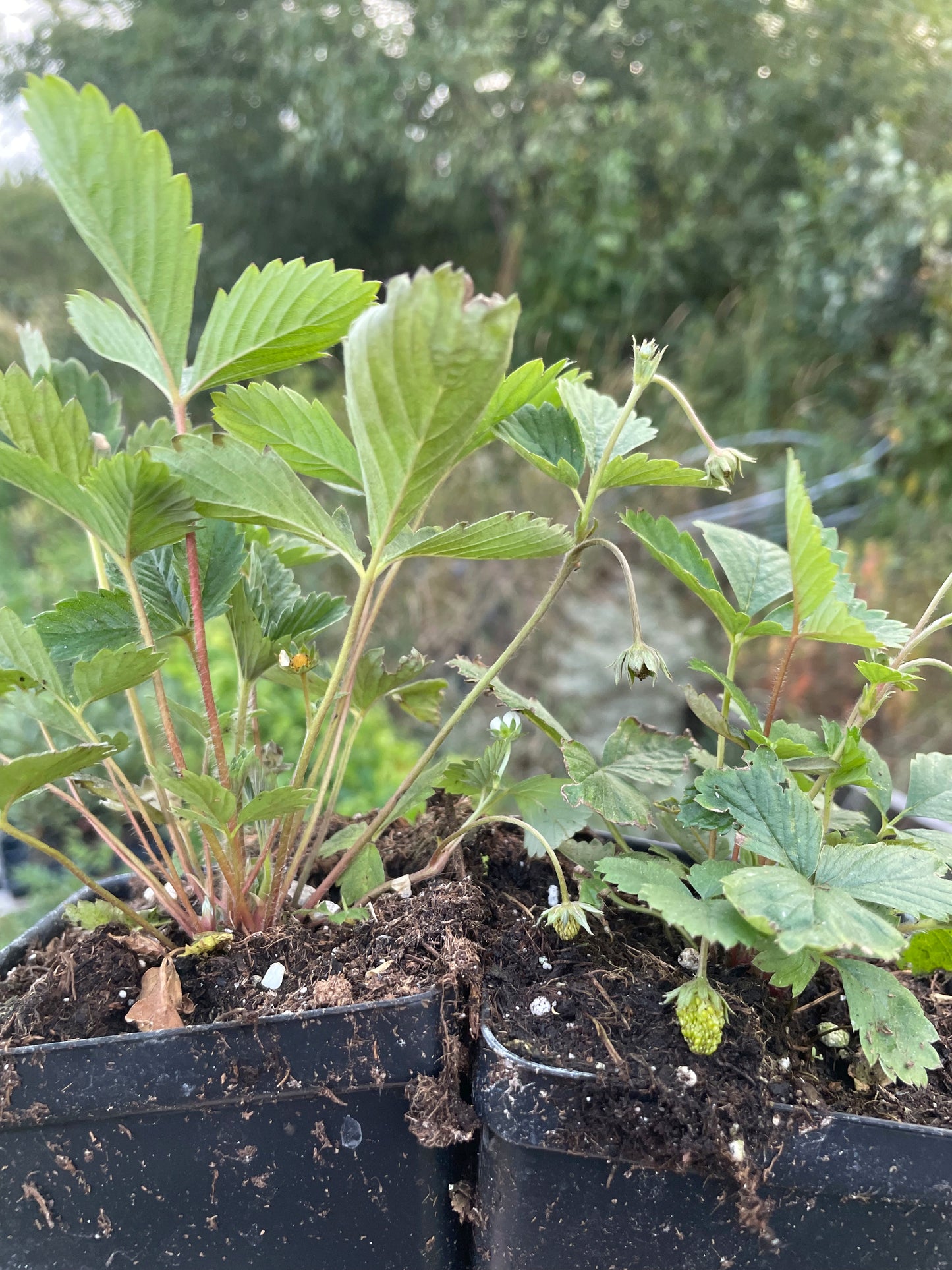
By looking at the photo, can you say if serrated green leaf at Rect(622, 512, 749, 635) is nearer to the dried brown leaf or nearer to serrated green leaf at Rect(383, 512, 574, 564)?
serrated green leaf at Rect(383, 512, 574, 564)

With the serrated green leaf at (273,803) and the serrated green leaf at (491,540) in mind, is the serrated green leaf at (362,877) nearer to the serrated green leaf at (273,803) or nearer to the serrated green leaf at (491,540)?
the serrated green leaf at (273,803)

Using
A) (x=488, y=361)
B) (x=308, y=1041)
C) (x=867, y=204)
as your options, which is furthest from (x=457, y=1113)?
(x=867, y=204)

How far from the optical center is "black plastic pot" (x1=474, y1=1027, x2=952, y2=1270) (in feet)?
1.25

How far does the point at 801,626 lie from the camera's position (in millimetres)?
429

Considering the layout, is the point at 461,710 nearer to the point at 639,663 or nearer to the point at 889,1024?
the point at 639,663

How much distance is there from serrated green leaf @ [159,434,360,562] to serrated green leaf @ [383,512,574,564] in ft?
0.16

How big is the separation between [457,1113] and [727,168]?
3.99m

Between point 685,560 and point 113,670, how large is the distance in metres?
0.31

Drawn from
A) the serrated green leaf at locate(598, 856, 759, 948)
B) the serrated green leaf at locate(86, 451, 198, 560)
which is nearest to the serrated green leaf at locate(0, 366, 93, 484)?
the serrated green leaf at locate(86, 451, 198, 560)

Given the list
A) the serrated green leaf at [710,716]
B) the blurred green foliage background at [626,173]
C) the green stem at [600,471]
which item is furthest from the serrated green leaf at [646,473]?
the blurred green foliage background at [626,173]

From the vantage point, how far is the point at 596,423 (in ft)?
1.65

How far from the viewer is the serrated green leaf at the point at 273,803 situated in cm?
42

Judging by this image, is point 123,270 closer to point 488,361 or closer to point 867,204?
point 488,361

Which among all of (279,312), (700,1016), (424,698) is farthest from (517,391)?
(700,1016)
